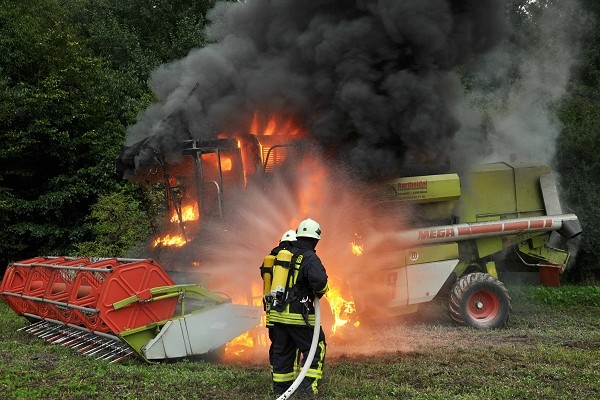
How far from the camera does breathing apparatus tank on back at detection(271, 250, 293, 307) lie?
622cm

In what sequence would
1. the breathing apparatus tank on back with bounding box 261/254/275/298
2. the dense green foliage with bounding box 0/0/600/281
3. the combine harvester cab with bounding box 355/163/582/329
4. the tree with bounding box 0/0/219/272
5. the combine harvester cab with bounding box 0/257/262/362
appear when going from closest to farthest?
the breathing apparatus tank on back with bounding box 261/254/275/298, the combine harvester cab with bounding box 0/257/262/362, the combine harvester cab with bounding box 355/163/582/329, the dense green foliage with bounding box 0/0/600/281, the tree with bounding box 0/0/219/272

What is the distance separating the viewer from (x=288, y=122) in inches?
398

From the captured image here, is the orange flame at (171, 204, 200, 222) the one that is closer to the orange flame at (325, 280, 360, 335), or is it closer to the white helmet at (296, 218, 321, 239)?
the orange flame at (325, 280, 360, 335)

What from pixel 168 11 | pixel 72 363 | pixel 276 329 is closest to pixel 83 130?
pixel 168 11

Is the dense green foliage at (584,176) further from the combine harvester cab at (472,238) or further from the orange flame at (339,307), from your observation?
the orange flame at (339,307)

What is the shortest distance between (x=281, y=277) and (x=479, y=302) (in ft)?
16.5

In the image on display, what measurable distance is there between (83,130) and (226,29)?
8.58m

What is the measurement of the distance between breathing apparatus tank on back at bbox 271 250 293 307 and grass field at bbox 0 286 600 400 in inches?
38.0

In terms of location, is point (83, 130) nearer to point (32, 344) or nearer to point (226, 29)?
point (226, 29)

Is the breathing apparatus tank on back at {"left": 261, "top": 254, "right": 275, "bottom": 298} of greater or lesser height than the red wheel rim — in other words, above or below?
above

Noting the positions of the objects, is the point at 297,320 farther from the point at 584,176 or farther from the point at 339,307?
the point at 584,176

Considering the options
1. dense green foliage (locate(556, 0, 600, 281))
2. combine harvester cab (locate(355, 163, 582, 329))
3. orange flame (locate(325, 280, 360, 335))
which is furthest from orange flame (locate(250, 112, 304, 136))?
dense green foliage (locate(556, 0, 600, 281))

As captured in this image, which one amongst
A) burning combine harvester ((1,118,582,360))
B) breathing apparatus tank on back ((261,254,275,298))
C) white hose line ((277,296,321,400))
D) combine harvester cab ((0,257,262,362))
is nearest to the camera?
white hose line ((277,296,321,400))

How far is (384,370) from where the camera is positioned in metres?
6.83
